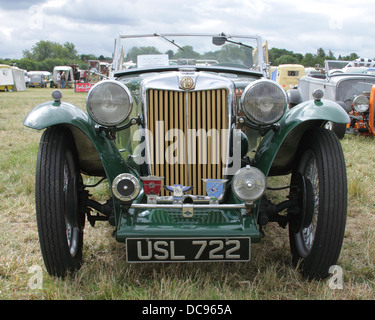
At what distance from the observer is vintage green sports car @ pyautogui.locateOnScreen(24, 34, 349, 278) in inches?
79.8

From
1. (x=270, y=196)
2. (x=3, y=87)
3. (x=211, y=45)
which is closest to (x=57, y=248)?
(x=270, y=196)

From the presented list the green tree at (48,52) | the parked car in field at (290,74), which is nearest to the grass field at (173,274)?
the parked car in field at (290,74)

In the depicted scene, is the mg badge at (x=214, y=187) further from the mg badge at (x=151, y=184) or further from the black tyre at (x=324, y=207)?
the black tyre at (x=324, y=207)

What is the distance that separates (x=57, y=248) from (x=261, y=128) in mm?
1344

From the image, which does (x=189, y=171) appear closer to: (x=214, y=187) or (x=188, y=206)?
(x=214, y=187)

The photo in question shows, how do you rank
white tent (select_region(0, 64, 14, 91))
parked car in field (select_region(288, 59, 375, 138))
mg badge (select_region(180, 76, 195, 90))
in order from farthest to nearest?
white tent (select_region(0, 64, 14, 91)), parked car in field (select_region(288, 59, 375, 138)), mg badge (select_region(180, 76, 195, 90))

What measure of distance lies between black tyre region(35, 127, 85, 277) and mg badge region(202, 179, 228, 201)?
772 millimetres

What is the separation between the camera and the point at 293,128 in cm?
220

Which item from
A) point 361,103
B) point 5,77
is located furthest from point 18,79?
point 361,103

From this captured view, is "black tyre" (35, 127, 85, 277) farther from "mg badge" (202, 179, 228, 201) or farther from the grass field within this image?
"mg badge" (202, 179, 228, 201)

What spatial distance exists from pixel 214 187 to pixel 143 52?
1.92 meters

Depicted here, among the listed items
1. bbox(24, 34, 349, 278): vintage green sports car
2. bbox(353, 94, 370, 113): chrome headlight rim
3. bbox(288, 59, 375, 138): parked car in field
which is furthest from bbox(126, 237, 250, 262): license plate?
bbox(353, 94, 370, 113): chrome headlight rim

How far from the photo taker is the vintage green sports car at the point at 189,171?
6.65 ft
